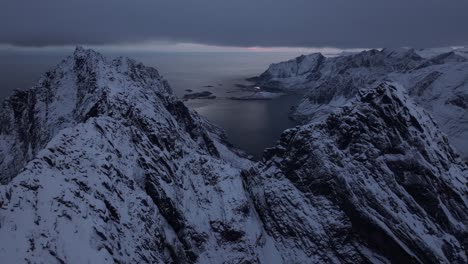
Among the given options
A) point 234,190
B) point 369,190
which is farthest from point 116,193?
point 369,190

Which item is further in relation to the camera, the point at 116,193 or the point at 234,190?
the point at 234,190

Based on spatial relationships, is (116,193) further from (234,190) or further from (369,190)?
(369,190)

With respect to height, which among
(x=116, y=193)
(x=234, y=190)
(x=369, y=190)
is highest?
(x=116, y=193)

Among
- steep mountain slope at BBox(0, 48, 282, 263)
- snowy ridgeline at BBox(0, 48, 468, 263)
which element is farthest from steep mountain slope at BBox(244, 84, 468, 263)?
steep mountain slope at BBox(0, 48, 282, 263)

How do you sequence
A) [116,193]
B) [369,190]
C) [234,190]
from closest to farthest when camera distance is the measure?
1. [116,193]
2. [234,190]
3. [369,190]

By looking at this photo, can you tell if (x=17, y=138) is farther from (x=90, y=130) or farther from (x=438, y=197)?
(x=438, y=197)

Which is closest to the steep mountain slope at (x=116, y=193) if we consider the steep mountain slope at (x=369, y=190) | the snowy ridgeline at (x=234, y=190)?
the snowy ridgeline at (x=234, y=190)
